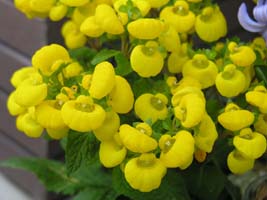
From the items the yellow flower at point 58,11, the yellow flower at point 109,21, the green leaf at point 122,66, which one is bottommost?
the green leaf at point 122,66

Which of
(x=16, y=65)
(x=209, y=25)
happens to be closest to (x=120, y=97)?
(x=209, y=25)

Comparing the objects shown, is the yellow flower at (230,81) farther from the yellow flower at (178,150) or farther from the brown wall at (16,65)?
the brown wall at (16,65)

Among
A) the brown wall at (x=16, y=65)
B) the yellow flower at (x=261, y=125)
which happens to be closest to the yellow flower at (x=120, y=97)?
the yellow flower at (x=261, y=125)

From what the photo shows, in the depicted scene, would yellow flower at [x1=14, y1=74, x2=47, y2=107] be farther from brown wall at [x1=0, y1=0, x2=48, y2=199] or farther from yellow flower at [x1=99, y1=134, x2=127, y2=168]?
brown wall at [x1=0, y1=0, x2=48, y2=199]

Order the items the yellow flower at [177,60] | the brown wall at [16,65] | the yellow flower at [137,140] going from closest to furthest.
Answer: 1. the yellow flower at [137,140]
2. the yellow flower at [177,60]
3. the brown wall at [16,65]

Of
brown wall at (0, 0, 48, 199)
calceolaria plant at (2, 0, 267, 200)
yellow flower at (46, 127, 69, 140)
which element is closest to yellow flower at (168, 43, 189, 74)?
calceolaria plant at (2, 0, 267, 200)

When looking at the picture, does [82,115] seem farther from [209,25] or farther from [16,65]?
[16,65]
